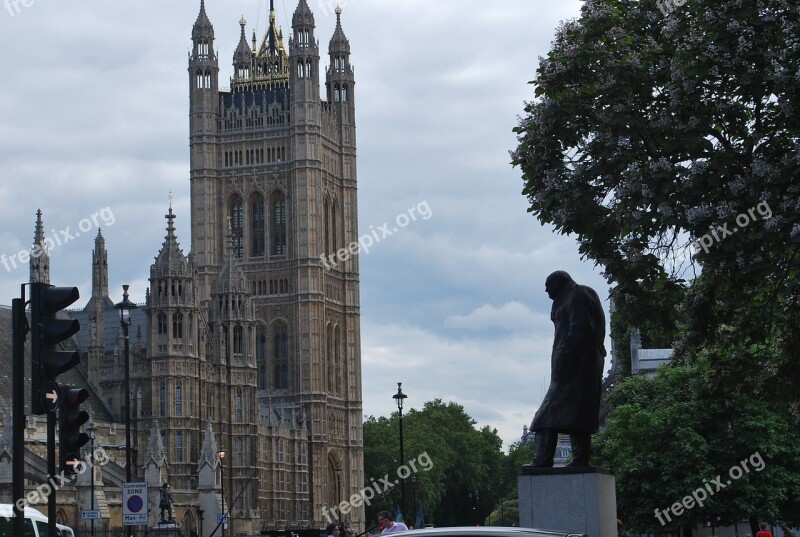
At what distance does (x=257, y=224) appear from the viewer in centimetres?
12531

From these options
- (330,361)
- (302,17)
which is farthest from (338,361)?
(302,17)

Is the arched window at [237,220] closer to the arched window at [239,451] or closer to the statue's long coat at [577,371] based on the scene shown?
the arched window at [239,451]

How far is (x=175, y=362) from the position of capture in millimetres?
81812

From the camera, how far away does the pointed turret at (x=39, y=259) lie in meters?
76.8

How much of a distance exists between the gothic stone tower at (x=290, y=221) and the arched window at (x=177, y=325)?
114 feet

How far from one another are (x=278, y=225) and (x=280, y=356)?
11.3 m

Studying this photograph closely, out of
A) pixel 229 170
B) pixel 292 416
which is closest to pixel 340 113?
pixel 229 170

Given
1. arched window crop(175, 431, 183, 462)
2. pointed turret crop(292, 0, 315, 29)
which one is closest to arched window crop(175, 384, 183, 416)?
arched window crop(175, 431, 183, 462)

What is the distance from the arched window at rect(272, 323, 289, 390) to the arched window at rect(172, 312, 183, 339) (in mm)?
38164

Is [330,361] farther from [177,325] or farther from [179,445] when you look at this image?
[179,445]

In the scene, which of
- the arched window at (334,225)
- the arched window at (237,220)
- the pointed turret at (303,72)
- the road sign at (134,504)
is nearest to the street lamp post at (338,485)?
the arched window at (334,225)

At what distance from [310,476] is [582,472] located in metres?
96.0

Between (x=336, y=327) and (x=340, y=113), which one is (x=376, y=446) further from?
(x=340, y=113)

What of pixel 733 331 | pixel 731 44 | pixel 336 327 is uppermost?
pixel 336 327
